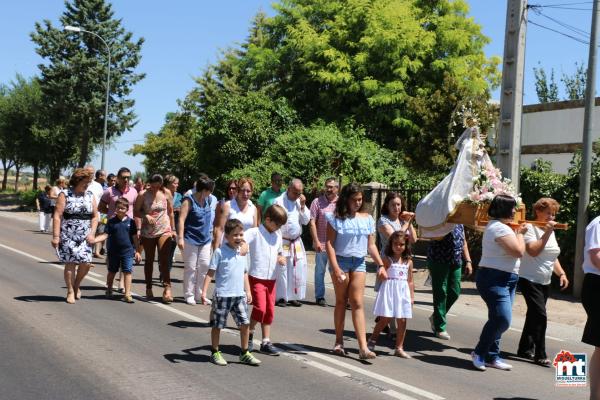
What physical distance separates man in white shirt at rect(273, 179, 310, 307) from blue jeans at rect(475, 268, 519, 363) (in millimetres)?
4080

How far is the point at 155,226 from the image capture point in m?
10.8

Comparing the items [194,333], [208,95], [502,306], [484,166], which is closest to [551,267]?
[502,306]

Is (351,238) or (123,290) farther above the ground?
(351,238)

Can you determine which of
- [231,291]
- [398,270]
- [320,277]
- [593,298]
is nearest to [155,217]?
[320,277]

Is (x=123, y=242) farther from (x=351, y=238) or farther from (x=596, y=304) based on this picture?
(x=596, y=304)

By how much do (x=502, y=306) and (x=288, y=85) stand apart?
2738 centimetres

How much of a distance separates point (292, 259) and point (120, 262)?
2.52 meters

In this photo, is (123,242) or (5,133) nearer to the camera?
(123,242)

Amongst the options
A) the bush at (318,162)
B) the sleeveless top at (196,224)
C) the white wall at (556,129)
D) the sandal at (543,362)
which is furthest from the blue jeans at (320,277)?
the white wall at (556,129)

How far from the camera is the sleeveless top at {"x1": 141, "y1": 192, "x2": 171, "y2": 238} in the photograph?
10734mm

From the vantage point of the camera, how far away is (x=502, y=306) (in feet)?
23.8

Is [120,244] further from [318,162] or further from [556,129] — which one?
[556,129]

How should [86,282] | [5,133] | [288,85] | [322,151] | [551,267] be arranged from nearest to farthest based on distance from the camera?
[551,267], [86,282], [322,151], [288,85], [5,133]

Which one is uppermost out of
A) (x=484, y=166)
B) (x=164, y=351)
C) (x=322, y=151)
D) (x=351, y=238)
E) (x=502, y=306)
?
(x=322, y=151)
